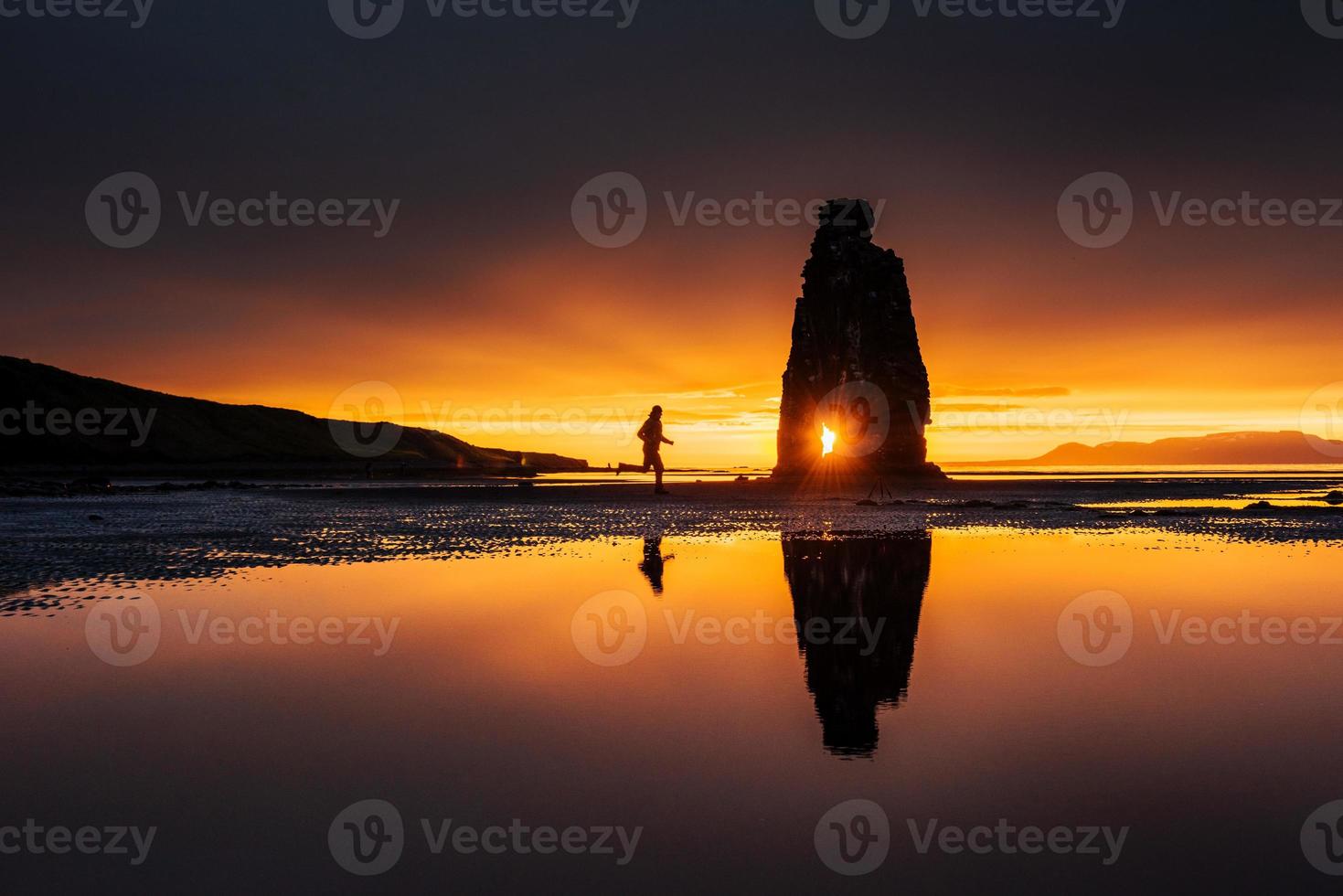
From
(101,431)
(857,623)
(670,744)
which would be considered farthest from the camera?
(101,431)

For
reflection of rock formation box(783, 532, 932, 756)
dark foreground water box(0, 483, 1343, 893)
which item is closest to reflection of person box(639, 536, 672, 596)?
dark foreground water box(0, 483, 1343, 893)

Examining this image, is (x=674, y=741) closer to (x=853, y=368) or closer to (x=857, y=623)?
(x=857, y=623)

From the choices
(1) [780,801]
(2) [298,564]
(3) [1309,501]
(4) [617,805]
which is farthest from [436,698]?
(3) [1309,501]

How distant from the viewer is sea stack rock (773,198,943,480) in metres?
81.0

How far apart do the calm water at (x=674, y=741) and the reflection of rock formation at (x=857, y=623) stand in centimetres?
7

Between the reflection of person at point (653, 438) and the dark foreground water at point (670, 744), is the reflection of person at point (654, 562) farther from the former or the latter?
the reflection of person at point (653, 438)

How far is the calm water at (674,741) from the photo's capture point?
4.62m

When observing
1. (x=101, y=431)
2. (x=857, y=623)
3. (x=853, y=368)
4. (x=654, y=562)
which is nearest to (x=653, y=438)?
(x=654, y=562)

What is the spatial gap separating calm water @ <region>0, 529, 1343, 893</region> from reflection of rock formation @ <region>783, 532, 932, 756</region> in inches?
2.8

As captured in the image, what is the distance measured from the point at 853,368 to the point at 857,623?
244 ft

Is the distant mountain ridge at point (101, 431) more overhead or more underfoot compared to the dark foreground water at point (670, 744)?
more overhead

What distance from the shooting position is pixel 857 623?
11.4m

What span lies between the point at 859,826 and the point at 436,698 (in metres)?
4.32

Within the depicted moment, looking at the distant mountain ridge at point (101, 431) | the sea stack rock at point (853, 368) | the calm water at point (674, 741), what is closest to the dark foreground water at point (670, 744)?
the calm water at point (674, 741)
